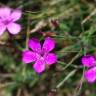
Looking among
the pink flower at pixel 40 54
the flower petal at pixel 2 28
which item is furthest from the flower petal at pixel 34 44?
the flower petal at pixel 2 28

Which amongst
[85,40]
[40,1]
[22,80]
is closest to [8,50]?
[22,80]

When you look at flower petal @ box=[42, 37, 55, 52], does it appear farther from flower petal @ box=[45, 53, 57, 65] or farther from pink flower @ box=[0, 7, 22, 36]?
pink flower @ box=[0, 7, 22, 36]

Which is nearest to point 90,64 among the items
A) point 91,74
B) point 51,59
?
point 91,74

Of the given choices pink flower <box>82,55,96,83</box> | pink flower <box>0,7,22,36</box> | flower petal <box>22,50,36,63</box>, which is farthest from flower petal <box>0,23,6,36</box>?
pink flower <box>82,55,96,83</box>

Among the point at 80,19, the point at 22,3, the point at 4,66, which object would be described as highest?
the point at 22,3

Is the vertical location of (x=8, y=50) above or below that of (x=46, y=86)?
above

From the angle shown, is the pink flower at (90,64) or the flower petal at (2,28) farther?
the flower petal at (2,28)

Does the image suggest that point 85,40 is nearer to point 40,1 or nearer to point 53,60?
point 53,60

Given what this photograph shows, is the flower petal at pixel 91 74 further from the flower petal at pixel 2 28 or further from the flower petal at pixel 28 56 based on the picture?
the flower petal at pixel 2 28
